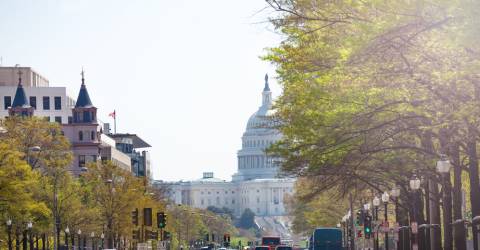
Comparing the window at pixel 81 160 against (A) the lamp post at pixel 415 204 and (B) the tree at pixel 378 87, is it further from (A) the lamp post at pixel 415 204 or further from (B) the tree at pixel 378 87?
(A) the lamp post at pixel 415 204

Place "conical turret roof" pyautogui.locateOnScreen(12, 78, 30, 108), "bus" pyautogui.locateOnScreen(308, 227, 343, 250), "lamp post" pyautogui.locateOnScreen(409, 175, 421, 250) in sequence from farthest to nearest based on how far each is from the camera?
"conical turret roof" pyautogui.locateOnScreen(12, 78, 30, 108) → "bus" pyautogui.locateOnScreen(308, 227, 343, 250) → "lamp post" pyautogui.locateOnScreen(409, 175, 421, 250)

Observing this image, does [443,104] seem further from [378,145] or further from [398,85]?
[378,145]

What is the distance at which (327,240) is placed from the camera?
10650cm

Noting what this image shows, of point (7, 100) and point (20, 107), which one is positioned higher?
point (7, 100)

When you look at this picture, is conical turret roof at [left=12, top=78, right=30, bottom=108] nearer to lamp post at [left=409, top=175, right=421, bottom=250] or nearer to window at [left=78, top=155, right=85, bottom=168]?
window at [left=78, top=155, right=85, bottom=168]

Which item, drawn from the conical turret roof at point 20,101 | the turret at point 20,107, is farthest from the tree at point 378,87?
the conical turret roof at point 20,101

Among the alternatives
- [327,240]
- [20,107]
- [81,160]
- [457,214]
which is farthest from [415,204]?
[81,160]

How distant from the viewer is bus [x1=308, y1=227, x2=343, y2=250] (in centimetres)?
10594

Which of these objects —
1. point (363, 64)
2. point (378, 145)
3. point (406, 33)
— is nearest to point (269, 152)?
point (378, 145)

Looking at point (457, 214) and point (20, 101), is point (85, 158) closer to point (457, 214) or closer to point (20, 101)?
point (20, 101)

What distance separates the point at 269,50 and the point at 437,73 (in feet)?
81.4

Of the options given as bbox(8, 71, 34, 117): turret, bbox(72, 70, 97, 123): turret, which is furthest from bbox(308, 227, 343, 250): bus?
bbox(72, 70, 97, 123): turret

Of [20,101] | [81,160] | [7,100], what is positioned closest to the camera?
[20,101]

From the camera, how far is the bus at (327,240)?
105938 millimetres
